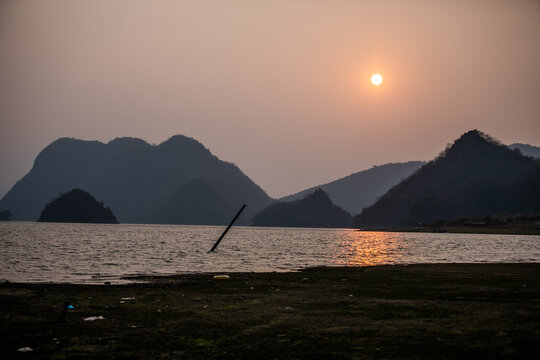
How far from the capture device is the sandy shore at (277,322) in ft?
43.9

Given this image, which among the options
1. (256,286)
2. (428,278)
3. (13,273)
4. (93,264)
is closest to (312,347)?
(256,286)

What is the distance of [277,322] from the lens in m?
17.6

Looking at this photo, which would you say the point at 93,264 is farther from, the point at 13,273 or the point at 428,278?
the point at 428,278

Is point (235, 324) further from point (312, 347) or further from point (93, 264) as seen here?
point (93, 264)

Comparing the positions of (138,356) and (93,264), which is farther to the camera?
(93,264)

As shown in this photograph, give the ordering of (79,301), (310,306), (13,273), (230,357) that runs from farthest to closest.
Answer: (13,273), (79,301), (310,306), (230,357)

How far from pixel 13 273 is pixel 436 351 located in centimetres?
3745

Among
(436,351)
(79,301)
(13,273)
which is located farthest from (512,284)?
(13,273)

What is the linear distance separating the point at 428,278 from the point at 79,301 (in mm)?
21457

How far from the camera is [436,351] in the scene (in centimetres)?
1307

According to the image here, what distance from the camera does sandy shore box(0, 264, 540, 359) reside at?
43.9 ft

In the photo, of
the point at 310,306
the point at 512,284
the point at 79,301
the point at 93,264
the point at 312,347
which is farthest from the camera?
the point at 93,264

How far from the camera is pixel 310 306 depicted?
21484 millimetres

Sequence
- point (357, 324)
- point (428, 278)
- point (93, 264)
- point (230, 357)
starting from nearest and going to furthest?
point (230, 357) → point (357, 324) → point (428, 278) → point (93, 264)
